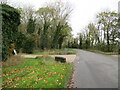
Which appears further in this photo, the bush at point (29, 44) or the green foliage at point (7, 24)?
the bush at point (29, 44)

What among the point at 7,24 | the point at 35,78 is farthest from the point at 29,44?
the point at 35,78

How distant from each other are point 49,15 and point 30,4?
628cm

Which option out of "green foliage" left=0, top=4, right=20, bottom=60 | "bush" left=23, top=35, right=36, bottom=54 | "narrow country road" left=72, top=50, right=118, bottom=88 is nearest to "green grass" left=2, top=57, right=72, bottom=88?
"narrow country road" left=72, top=50, right=118, bottom=88

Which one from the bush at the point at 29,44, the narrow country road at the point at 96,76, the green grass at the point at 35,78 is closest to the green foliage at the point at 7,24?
the green grass at the point at 35,78

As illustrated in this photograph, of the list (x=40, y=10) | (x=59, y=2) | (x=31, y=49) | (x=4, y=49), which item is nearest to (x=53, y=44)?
(x=31, y=49)

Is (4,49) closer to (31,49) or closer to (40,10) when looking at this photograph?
(31,49)

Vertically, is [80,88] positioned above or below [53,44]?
below

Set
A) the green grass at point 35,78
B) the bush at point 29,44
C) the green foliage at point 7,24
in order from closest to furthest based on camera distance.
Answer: the green grass at point 35,78 < the green foliage at point 7,24 < the bush at point 29,44

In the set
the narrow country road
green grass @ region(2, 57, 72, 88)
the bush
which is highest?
the bush

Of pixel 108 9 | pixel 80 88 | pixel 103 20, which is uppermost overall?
pixel 108 9

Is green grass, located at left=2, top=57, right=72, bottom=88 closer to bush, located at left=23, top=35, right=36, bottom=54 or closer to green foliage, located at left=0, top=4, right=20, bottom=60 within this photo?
green foliage, located at left=0, top=4, right=20, bottom=60

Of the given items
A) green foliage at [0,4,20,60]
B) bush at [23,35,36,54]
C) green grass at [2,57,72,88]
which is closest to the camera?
green grass at [2,57,72,88]

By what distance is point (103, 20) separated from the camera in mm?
21406

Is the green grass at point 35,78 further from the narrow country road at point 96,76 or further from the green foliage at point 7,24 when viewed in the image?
the green foliage at point 7,24
